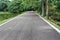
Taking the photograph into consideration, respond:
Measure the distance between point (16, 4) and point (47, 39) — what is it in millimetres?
84295

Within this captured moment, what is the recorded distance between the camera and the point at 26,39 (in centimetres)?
1250

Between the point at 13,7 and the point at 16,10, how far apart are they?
2.00 metres

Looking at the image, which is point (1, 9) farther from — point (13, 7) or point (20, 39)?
point (20, 39)

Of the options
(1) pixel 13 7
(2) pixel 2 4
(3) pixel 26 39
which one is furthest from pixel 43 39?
(2) pixel 2 4

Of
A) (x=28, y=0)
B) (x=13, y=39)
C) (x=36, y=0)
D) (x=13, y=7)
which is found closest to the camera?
(x=13, y=39)

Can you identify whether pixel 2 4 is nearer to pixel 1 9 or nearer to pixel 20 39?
pixel 1 9

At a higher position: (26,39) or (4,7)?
(26,39)

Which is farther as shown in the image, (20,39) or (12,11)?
(12,11)

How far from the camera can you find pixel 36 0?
169ft

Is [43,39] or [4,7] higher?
[43,39]

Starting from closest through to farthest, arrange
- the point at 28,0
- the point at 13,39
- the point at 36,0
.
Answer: the point at 13,39, the point at 36,0, the point at 28,0

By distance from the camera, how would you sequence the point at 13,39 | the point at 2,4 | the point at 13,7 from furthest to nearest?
the point at 2,4, the point at 13,7, the point at 13,39

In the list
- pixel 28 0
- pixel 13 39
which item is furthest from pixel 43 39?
pixel 28 0

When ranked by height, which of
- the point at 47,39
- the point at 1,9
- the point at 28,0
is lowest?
the point at 1,9
